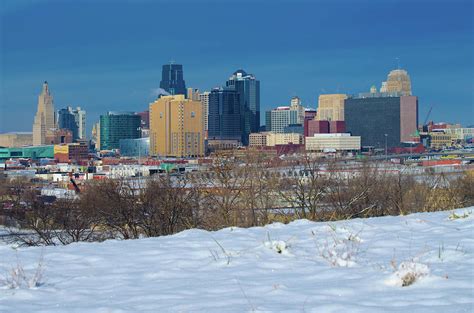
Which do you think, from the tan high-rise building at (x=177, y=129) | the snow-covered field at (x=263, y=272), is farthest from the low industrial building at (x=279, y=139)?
the snow-covered field at (x=263, y=272)

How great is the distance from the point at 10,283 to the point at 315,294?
1.71m

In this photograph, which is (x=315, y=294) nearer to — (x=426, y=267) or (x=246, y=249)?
(x=426, y=267)

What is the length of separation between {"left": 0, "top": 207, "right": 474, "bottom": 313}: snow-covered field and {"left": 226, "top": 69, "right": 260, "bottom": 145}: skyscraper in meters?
160

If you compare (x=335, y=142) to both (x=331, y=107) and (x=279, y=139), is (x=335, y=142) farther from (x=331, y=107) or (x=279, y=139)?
(x=331, y=107)

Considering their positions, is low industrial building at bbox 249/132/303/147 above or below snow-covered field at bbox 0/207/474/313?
above

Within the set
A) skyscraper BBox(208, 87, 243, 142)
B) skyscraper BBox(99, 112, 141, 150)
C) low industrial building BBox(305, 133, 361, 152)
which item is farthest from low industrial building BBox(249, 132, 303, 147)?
skyscraper BBox(99, 112, 141, 150)

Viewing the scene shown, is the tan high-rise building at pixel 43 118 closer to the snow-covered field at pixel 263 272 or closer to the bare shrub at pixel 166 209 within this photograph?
the bare shrub at pixel 166 209

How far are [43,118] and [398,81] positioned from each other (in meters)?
86.4

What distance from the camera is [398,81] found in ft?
560

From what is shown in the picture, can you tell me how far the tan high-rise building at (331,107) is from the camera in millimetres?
164400

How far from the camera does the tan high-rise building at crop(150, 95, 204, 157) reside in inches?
5030

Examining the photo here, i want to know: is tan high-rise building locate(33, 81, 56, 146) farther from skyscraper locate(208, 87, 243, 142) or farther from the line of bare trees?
the line of bare trees

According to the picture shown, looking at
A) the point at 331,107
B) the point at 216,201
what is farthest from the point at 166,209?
the point at 331,107

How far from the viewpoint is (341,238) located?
5145 millimetres
